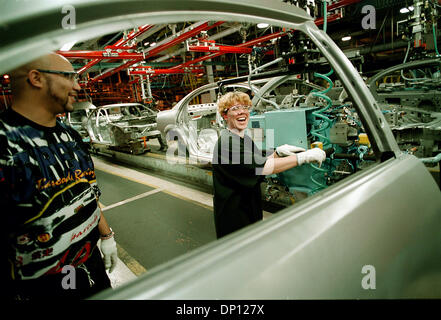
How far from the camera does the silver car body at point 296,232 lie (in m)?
0.52

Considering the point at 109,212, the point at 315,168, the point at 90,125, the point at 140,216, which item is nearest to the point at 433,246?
the point at 315,168

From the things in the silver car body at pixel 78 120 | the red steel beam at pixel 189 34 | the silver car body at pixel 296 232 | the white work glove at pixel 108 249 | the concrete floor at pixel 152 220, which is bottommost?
the concrete floor at pixel 152 220

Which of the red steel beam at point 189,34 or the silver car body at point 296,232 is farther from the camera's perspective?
the red steel beam at point 189,34

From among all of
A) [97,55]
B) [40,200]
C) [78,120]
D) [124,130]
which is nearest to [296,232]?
[40,200]

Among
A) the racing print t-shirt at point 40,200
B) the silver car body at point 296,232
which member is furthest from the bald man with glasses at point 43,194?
the silver car body at point 296,232

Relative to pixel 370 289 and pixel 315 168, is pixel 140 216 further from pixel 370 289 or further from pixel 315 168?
pixel 370 289

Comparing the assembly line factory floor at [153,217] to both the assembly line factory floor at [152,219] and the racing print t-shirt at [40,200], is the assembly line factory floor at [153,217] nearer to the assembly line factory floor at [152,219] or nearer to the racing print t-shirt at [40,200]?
the assembly line factory floor at [152,219]

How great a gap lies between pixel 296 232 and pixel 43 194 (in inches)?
46.4

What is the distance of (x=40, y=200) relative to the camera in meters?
1.16

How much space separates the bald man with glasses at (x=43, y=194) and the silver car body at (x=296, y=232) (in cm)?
78

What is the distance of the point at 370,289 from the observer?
2.68 feet

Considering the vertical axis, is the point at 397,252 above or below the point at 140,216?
above

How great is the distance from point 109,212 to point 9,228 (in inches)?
144

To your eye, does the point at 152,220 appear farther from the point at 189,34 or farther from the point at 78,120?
the point at 78,120
